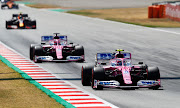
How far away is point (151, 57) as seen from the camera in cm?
3080

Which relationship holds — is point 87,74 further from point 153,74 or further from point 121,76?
point 153,74

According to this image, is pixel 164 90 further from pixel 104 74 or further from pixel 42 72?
pixel 42 72

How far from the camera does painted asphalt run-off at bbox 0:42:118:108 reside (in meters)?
17.2

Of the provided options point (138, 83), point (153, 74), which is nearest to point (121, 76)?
point (138, 83)

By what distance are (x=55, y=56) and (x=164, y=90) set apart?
9045 mm

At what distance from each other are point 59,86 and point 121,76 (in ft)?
9.06

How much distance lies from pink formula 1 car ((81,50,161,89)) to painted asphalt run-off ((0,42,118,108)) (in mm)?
595

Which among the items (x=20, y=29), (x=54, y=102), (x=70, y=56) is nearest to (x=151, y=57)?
(x=70, y=56)

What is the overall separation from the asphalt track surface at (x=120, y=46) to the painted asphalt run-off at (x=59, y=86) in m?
0.44

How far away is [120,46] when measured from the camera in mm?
37469

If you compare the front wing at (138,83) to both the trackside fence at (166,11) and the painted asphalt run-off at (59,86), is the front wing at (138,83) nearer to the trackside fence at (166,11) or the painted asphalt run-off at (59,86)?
the painted asphalt run-off at (59,86)

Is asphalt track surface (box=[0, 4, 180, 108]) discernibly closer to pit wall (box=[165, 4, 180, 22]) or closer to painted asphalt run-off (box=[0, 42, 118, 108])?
painted asphalt run-off (box=[0, 42, 118, 108])

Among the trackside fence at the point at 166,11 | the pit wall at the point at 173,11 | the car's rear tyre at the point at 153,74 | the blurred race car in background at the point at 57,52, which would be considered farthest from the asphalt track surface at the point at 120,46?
the trackside fence at the point at 166,11

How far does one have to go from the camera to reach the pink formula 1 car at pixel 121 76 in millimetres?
18953
